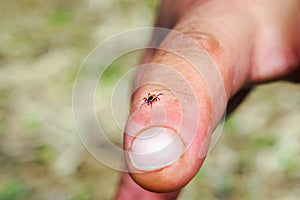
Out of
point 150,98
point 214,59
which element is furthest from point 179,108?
point 214,59

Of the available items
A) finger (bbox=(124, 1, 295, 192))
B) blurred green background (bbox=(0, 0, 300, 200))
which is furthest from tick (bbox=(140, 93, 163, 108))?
blurred green background (bbox=(0, 0, 300, 200))

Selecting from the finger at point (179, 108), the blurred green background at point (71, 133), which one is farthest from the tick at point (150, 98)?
the blurred green background at point (71, 133)

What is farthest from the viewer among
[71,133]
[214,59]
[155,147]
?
[71,133]

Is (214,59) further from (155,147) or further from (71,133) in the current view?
(71,133)

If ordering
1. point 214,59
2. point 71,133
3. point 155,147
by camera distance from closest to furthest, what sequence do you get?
1. point 155,147
2. point 214,59
3. point 71,133

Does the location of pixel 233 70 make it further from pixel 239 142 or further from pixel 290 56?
pixel 239 142

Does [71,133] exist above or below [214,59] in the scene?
below
